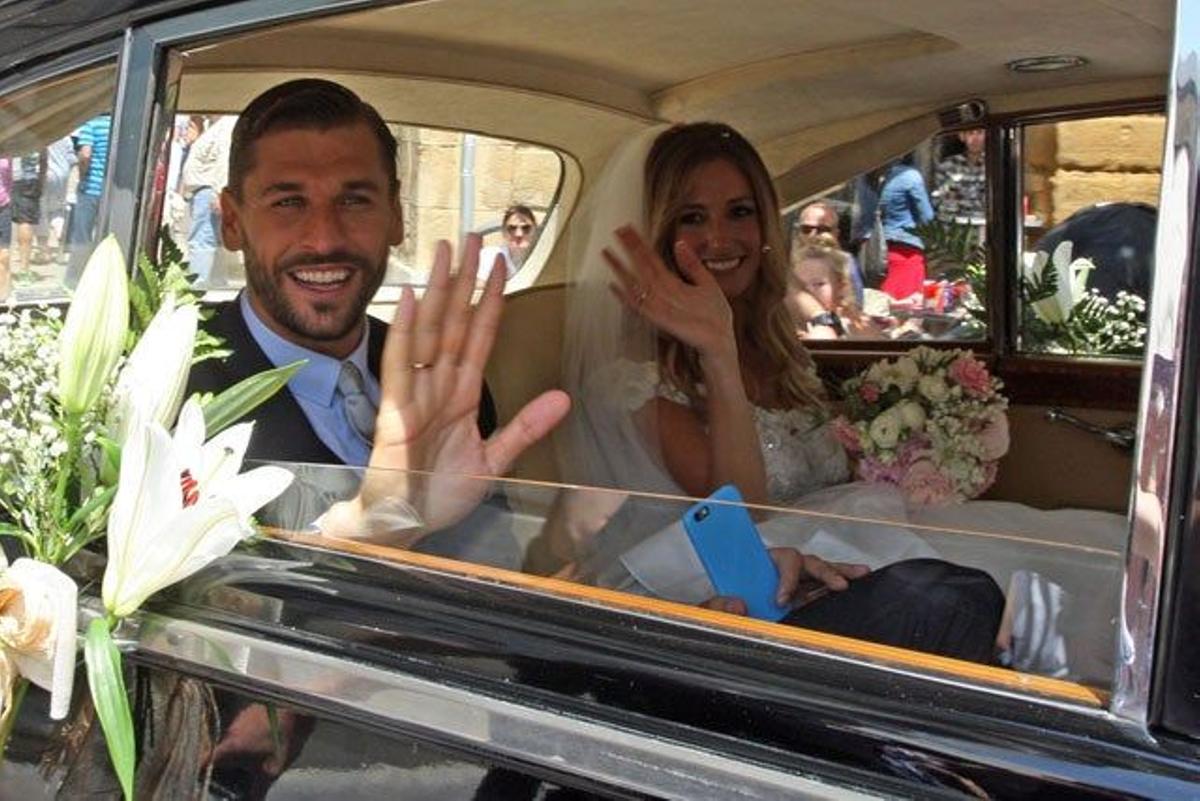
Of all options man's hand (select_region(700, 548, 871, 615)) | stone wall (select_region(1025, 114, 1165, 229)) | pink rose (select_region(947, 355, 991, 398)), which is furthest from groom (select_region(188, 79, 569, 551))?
pink rose (select_region(947, 355, 991, 398))

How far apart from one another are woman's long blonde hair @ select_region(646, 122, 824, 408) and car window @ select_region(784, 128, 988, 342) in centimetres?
6

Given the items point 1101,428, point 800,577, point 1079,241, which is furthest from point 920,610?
point 1079,241

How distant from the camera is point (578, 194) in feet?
9.64

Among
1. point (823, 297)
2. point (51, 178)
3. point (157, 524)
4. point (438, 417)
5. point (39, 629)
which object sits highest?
point (51, 178)

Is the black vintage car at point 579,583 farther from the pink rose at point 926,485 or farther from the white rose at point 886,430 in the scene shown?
the white rose at point 886,430

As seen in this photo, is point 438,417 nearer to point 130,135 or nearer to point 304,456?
point 304,456

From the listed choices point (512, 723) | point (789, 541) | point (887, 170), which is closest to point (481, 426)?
point (789, 541)

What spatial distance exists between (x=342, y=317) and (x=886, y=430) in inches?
51.7

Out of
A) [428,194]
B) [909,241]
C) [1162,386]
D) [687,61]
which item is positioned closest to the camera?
[1162,386]

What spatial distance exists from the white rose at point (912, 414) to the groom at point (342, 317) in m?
1.11

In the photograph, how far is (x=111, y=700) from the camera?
1718mm

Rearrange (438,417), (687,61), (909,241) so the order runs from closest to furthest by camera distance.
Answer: (438,417) < (687,61) < (909,241)

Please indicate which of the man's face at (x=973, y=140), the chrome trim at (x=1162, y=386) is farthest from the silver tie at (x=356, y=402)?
the man's face at (x=973, y=140)

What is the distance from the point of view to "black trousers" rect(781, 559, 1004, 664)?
1478mm
